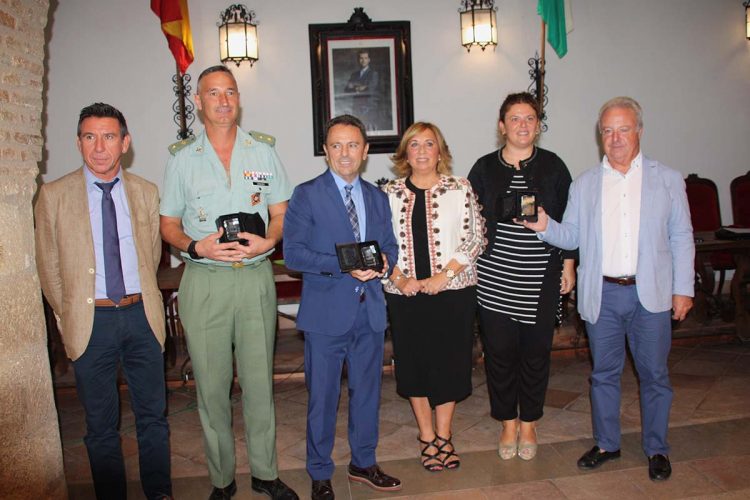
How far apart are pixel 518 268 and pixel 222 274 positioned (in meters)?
1.41

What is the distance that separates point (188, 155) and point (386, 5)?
161 inches

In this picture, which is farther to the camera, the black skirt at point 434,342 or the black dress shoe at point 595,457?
the black dress shoe at point 595,457

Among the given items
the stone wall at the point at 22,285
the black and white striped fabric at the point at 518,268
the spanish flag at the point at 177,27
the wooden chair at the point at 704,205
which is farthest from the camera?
the wooden chair at the point at 704,205

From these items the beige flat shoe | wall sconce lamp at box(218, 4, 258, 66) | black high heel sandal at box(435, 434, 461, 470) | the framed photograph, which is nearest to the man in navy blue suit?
black high heel sandal at box(435, 434, 461, 470)

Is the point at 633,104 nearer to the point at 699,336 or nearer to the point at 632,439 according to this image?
the point at 632,439

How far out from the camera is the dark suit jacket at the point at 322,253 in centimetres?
290

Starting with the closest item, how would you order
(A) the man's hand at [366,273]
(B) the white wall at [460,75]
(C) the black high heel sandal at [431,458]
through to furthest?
(A) the man's hand at [366,273] → (C) the black high heel sandal at [431,458] → (B) the white wall at [460,75]

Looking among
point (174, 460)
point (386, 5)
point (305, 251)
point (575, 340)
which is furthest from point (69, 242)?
point (386, 5)

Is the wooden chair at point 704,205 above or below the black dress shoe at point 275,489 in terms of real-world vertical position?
above

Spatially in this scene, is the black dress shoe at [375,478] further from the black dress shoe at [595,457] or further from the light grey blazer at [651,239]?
the light grey blazer at [651,239]

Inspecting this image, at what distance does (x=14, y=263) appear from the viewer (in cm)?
264

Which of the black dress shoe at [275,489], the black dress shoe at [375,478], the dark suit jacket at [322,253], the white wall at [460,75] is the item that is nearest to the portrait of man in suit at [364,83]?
the white wall at [460,75]

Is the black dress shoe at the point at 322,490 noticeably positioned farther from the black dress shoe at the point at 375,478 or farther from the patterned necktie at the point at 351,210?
the patterned necktie at the point at 351,210

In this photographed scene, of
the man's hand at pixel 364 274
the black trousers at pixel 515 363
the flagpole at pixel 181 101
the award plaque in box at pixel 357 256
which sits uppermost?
the flagpole at pixel 181 101
